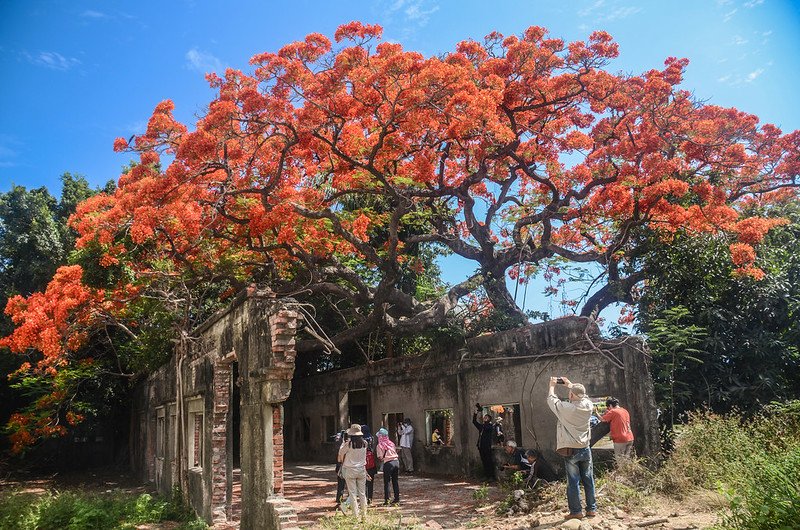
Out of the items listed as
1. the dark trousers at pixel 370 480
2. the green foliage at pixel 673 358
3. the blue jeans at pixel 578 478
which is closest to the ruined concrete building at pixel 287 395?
the green foliage at pixel 673 358

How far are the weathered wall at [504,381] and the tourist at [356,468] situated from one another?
12.2 feet

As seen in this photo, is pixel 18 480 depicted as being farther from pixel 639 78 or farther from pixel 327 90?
pixel 639 78

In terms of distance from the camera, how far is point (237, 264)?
40.8ft

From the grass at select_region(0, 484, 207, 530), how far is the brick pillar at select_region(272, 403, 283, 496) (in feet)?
5.07

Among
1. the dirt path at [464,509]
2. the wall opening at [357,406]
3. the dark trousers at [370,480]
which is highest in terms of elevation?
the wall opening at [357,406]

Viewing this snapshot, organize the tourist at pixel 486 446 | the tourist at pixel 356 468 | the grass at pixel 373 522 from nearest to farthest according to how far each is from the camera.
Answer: the grass at pixel 373 522 → the tourist at pixel 356 468 → the tourist at pixel 486 446

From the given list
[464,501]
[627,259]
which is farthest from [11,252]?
[627,259]

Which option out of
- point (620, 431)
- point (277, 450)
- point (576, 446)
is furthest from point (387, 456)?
point (576, 446)

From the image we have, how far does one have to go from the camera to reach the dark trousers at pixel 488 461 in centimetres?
1159

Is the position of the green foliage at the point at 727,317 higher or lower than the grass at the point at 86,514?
higher

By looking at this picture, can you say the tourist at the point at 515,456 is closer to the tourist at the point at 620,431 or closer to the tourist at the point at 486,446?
the tourist at the point at 620,431

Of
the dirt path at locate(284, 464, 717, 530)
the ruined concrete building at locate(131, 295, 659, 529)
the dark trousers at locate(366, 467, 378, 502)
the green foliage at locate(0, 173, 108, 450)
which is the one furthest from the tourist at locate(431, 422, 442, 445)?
the green foliage at locate(0, 173, 108, 450)

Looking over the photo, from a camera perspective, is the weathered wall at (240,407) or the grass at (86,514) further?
the grass at (86,514)

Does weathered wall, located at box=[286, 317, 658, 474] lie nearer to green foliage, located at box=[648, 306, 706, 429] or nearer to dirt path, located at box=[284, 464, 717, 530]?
green foliage, located at box=[648, 306, 706, 429]
